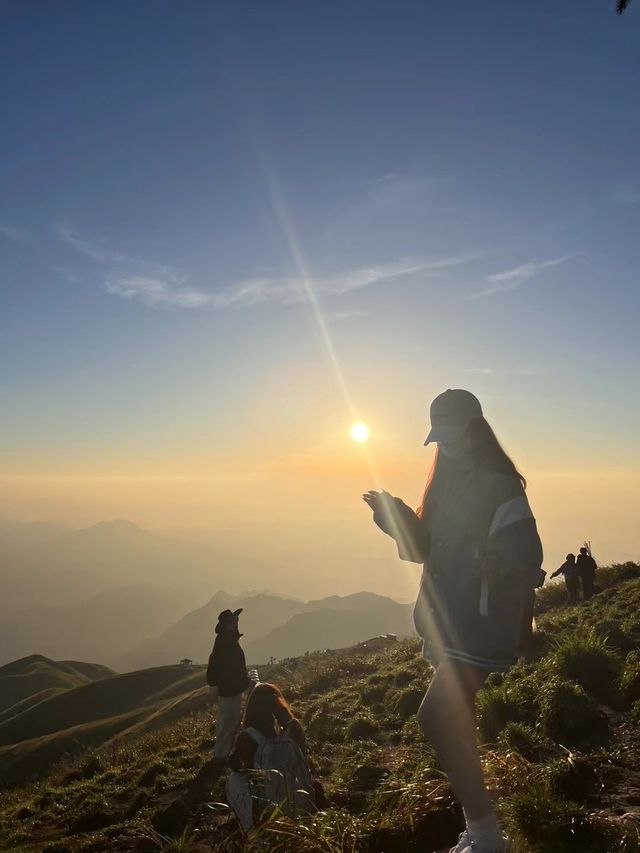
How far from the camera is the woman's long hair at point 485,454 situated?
12.2 ft

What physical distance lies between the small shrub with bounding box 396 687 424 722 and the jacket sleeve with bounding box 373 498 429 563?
8.25 metres

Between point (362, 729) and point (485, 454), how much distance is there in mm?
8704

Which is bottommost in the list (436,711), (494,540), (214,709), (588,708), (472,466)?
(214,709)

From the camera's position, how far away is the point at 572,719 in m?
6.66

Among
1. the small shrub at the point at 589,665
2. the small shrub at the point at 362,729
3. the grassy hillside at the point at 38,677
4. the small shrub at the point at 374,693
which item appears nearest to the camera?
the small shrub at the point at 589,665

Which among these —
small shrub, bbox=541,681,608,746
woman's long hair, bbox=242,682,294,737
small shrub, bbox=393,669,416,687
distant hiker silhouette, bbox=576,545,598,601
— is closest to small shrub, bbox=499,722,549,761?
small shrub, bbox=541,681,608,746

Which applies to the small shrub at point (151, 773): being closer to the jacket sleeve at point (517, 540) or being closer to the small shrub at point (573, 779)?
the small shrub at point (573, 779)

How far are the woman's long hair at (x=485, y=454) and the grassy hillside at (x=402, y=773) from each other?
2247 mm

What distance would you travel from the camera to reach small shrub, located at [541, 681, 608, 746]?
21.4 feet

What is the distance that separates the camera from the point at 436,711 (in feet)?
11.4

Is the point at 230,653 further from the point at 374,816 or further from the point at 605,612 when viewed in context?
the point at 605,612

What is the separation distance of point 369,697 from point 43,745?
2353cm

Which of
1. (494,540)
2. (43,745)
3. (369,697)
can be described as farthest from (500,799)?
(43,745)

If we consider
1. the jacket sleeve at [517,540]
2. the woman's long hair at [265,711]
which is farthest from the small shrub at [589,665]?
the jacket sleeve at [517,540]
